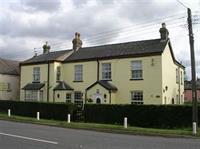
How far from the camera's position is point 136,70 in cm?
3747

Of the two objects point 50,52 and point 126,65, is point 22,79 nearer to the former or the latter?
point 50,52

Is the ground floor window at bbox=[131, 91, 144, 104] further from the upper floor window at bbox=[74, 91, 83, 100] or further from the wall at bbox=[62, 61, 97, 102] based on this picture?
the upper floor window at bbox=[74, 91, 83, 100]

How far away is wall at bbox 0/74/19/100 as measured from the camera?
51625mm

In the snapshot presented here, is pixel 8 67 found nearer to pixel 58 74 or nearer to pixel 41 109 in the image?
pixel 58 74

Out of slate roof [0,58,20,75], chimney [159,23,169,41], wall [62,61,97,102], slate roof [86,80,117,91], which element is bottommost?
slate roof [86,80,117,91]

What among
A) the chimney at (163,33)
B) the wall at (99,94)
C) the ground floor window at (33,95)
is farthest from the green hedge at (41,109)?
the chimney at (163,33)

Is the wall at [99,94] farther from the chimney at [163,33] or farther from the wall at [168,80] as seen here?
the chimney at [163,33]

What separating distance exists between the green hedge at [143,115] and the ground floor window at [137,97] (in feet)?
23.6

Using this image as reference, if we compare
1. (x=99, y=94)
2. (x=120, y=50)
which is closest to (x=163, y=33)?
(x=120, y=50)

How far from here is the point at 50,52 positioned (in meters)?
51.2

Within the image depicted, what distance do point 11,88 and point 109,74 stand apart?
1971 centimetres

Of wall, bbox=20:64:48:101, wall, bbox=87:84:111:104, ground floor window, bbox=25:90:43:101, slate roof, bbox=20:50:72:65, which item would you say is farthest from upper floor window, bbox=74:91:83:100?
slate roof, bbox=20:50:72:65

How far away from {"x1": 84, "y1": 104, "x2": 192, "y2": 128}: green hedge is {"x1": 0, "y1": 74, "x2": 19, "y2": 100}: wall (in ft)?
77.1

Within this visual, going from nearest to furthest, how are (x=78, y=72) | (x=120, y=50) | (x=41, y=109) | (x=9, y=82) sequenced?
1. (x=41, y=109)
2. (x=120, y=50)
3. (x=78, y=72)
4. (x=9, y=82)
